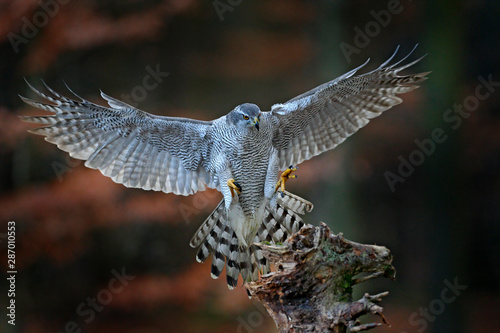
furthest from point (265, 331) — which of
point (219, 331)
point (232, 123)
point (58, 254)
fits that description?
point (232, 123)

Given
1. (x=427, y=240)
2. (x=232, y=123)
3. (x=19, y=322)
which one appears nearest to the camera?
(x=232, y=123)

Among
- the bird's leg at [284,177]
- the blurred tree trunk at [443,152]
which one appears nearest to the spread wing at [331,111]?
the bird's leg at [284,177]

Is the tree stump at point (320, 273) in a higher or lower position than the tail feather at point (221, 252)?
lower

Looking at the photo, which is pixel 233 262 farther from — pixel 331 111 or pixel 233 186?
pixel 331 111

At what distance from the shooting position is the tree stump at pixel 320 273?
227cm

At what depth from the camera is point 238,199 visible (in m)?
3.08

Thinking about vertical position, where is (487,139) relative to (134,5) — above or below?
below

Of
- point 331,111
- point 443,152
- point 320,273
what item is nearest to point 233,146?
point 331,111

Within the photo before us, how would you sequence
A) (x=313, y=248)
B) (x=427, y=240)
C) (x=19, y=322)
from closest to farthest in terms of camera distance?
1. (x=313, y=248)
2. (x=19, y=322)
3. (x=427, y=240)

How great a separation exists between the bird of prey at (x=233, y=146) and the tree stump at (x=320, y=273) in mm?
648

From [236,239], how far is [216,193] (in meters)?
1.42

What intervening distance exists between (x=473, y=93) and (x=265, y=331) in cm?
287

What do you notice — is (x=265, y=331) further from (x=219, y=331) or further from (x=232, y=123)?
(x=232, y=123)

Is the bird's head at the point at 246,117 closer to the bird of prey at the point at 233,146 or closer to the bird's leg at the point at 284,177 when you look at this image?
the bird of prey at the point at 233,146
